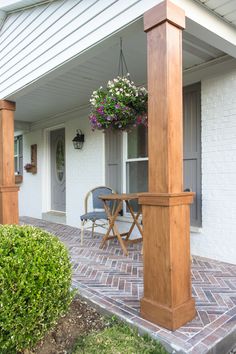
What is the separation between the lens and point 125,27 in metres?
2.19

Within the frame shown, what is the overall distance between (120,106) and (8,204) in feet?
7.80

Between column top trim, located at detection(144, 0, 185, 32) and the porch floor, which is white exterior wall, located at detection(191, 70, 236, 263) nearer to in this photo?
the porch floor

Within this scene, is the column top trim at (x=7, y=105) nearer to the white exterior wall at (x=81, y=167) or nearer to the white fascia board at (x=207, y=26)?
the white exterior wall at (x=81, y=167)

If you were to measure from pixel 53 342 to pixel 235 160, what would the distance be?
2.50 metres

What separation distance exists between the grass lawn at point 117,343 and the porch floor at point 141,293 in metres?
0.06

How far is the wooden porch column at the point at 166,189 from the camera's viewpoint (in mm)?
1842

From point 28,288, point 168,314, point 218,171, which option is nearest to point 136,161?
point 218,171

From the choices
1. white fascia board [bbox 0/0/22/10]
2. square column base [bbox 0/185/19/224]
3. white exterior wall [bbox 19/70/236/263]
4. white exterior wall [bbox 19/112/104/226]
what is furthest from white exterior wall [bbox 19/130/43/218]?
white exterior wall [bbox 19/70/236/263]

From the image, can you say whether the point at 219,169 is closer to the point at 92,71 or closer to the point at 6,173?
the point at 92,71

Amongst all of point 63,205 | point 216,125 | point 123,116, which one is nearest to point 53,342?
point 123,116

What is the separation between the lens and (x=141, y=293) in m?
2.43

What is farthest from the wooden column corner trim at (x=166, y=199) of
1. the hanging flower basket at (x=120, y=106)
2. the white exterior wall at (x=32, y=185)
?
the white exterior wall at (x=32, y=185)

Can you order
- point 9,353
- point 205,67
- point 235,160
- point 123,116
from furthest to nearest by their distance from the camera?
1. point 205,67
2. point 235,160
3. point 123,116
4. point 9,353

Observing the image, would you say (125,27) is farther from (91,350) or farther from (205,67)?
(91,350)
